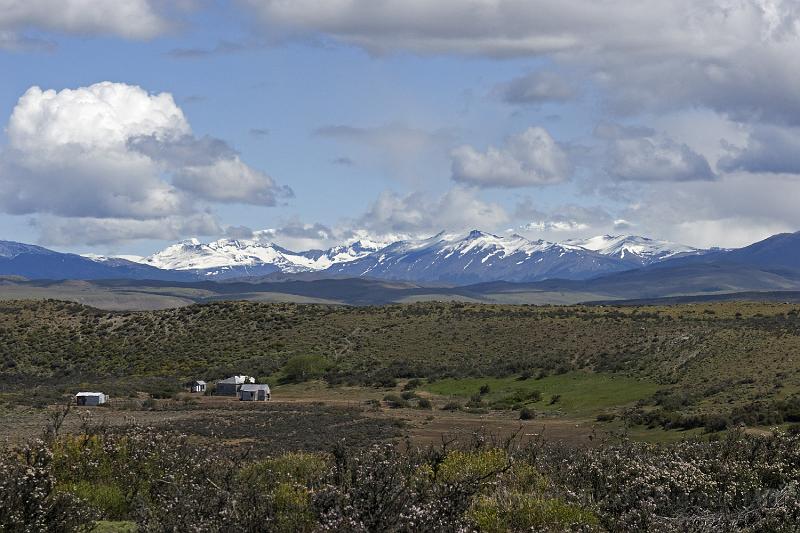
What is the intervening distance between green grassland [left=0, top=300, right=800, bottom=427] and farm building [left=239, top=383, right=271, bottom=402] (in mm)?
6452

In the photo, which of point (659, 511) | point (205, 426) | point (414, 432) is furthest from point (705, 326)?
point (659, 511)

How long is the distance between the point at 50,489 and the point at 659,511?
12.3 m

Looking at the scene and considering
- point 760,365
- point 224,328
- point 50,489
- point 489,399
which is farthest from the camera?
point 224,328

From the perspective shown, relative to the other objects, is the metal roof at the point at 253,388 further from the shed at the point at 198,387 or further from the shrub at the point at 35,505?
the shrub at the point at 35,505

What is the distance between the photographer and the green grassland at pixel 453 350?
70375 mm

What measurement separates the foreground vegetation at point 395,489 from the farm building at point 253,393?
53181 millimetres

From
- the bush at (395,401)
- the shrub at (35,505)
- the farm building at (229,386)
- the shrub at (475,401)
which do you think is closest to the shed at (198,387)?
the farm building at (229,386)

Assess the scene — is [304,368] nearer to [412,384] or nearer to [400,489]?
Answer: [412,384]

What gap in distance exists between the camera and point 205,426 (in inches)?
2301

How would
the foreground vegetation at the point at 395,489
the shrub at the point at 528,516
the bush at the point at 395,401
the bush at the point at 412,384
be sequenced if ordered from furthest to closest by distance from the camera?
1. the bush at the point at 412,384
2. the bush at the point at 395,401
3. the shrub at the point at 528,516
4. the foreground vegetation at the point at 395,489

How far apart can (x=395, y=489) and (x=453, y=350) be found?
8665 centimetres

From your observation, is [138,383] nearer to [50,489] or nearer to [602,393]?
[602,393]

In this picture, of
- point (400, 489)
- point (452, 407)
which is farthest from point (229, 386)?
point (400, 489)

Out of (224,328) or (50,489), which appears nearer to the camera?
(50,489)
